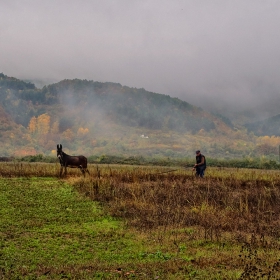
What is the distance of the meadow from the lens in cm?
767

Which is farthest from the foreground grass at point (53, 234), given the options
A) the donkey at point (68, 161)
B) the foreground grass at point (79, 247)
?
the donkey at point (68, 161)

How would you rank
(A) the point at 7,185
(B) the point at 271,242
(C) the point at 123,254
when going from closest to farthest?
(C) the point at 123,254, (B) the point at 271,242, (A) the point at 7,185

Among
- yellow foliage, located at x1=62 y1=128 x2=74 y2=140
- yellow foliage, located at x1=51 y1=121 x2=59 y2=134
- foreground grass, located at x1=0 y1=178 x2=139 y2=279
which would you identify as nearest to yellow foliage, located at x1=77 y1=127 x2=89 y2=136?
yellow foliage, located at x1=62 y1=128 x2=74 y2=140

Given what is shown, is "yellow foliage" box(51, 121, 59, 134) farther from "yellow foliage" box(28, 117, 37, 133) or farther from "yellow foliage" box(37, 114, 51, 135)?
"yellow foliage" box(28, 117, 37, 133)

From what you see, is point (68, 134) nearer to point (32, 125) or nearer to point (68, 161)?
point (32, 125)

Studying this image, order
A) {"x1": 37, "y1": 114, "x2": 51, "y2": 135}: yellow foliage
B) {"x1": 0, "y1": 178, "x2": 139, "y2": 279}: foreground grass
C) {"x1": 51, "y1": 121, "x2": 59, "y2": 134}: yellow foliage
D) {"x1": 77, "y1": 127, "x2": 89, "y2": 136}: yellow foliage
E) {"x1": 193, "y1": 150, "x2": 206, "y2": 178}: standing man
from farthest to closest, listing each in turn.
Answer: {"x1": 51, "y1": 121, "x2": 59, "y2": 134}: yellow foliage
{"x1": 77, "y1": 127, "x2": 89, "y2": 136}: yellow foliage
{"x1": 37, "y1": 114, "x2": 51, "y2": 135}: yellow foliage
{"x1": 193, "y1": 150, "x2": 206, "y2": 178}: standing man
{"x1": 0, "y1": 178, "x2": 139, "y2": 279}: foreground grass

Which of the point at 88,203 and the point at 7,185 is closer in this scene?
the point at 88,203

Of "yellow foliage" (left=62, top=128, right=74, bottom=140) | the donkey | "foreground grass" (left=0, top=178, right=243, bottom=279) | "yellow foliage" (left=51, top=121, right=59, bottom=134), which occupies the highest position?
"yellow foliage" (left=51, top=121, right=59, bottom=134)

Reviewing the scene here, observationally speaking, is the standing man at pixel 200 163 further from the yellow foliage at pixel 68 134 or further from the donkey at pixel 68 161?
the yellow foliage at pixel 68 134

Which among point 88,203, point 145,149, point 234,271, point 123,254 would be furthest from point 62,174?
point 145,149

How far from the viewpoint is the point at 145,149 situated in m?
171

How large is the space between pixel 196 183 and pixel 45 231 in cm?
1102

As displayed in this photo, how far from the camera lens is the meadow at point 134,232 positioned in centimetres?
767

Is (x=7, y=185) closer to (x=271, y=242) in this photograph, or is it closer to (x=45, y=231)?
(x=45, y=231)
